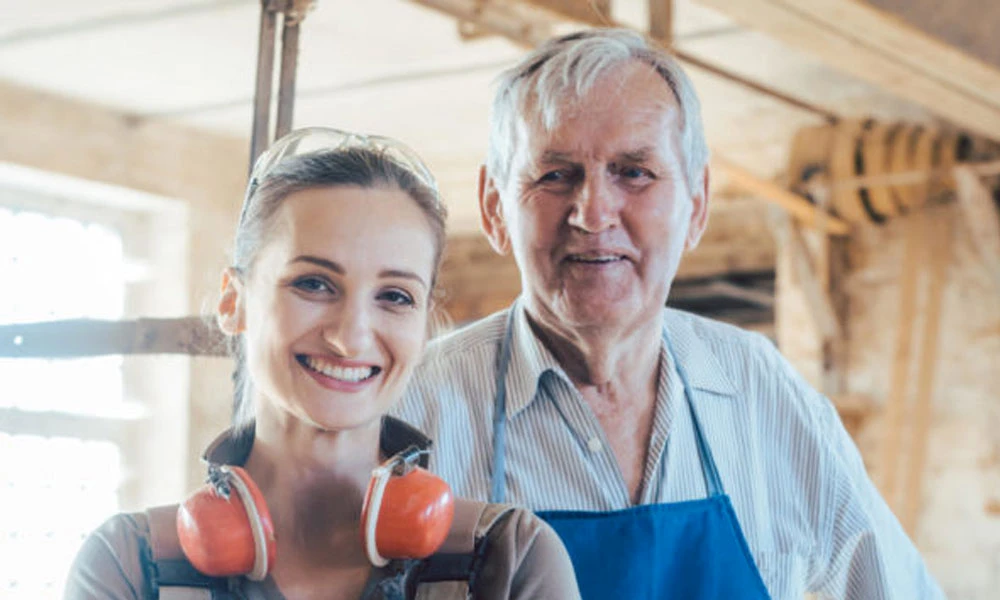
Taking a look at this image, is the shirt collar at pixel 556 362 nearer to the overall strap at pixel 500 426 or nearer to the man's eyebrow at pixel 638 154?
the overall strap at pixel 500 426

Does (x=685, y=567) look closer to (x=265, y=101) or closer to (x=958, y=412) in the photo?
(x=265, y=101)

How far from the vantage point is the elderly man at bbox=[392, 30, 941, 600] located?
2008 mm

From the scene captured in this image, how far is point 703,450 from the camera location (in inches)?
84.7

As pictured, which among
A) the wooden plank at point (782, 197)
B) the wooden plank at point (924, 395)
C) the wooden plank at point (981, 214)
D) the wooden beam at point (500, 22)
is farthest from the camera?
the wooden plank at point (924, 395)

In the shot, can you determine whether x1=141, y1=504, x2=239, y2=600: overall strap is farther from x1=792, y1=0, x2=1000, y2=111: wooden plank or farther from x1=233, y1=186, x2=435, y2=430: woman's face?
x1=792, y1=0, x2=1000, y2=111: wooden plank

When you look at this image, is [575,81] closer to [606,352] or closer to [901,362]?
[606,352]

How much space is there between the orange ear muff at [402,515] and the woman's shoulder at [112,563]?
0.25m

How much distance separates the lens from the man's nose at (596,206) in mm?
1980

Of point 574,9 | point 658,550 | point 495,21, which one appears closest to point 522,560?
point 658,550

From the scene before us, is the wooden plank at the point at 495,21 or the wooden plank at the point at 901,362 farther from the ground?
the wooden plank at the point at 495,21

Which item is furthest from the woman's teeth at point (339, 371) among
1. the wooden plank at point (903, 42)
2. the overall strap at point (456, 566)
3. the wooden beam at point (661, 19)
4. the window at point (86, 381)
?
the window at point (86, 381)

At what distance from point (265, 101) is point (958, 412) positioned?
15.6 feet

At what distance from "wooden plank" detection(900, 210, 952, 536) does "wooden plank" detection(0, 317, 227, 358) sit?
467 centimetres

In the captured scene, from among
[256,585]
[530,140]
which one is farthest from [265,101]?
[256,585]
